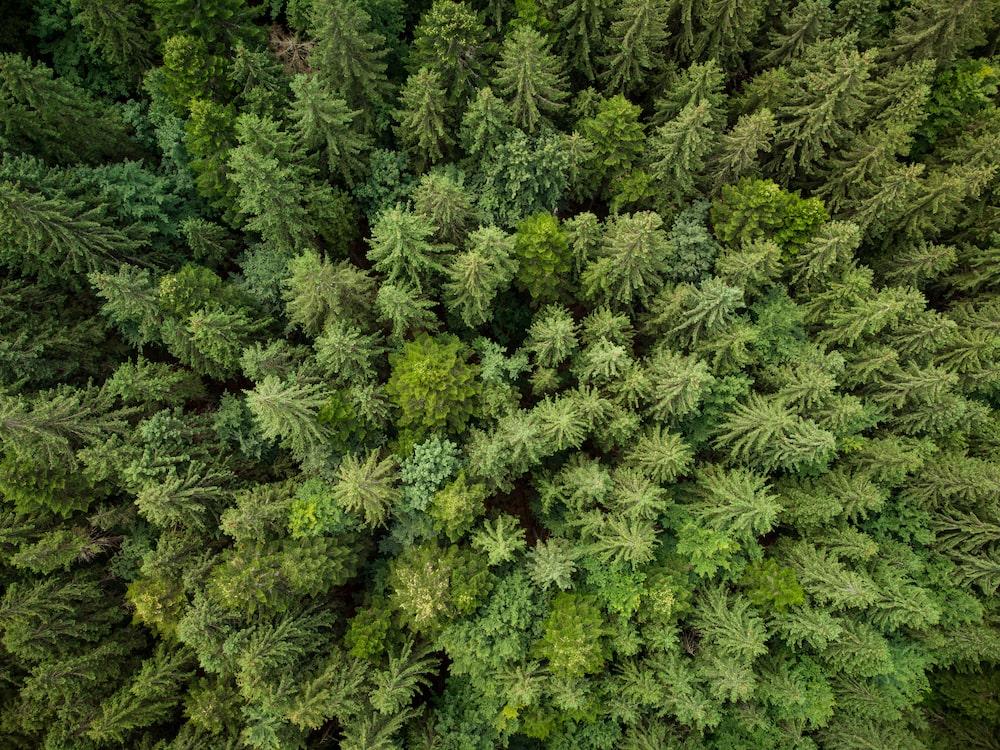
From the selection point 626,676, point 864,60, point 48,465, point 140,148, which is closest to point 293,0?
point 140,148

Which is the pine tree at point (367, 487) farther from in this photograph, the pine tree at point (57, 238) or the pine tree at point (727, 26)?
the pine tree at point (727, 26)

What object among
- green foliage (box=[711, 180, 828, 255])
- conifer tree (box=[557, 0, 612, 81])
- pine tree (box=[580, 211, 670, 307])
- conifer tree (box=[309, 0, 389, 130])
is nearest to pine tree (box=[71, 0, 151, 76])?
conifer tree (box=[309, 0, 389, 130])

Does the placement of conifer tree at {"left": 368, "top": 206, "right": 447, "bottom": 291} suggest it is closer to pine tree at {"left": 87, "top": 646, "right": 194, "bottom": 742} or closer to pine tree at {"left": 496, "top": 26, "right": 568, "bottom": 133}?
pine tree at {"left": 496, "top": 26, "right": 568, "bottom": 133}

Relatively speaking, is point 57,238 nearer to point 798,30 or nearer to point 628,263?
point 628,263

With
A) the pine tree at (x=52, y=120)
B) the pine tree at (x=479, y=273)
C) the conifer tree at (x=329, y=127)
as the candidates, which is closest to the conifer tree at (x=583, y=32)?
the pine tree at (x=479, y=273)

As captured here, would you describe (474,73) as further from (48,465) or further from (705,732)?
(705,732)

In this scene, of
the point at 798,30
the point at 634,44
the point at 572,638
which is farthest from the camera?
the point at 798,30

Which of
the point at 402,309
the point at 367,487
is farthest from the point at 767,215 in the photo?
the point at 367,487

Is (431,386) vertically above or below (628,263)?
below
